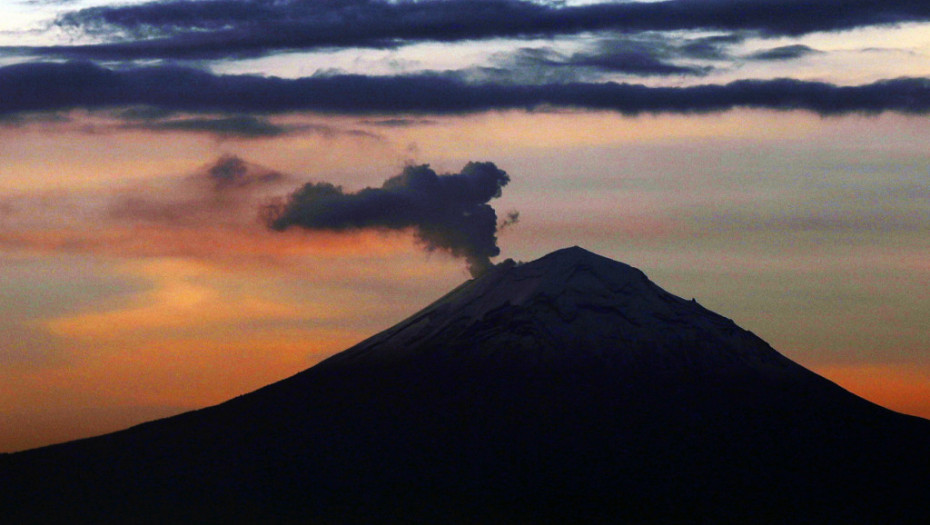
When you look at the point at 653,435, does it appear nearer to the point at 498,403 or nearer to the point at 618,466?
the point at 618,466

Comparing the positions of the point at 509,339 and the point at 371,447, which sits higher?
the point at 509,339

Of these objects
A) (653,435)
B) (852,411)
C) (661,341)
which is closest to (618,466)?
(653,435)

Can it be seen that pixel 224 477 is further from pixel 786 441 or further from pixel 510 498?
pixel 786 441

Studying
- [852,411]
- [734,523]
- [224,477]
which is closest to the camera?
[734,523]

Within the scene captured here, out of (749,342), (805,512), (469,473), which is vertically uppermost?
(749,342)

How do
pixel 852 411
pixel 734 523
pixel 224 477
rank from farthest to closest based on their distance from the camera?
pixel 852 411 < pixel 224 477 < pixel 734 523

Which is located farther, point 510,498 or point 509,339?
point 509,339

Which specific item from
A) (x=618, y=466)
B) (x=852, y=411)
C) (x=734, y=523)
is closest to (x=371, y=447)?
(x=618, y=466)
